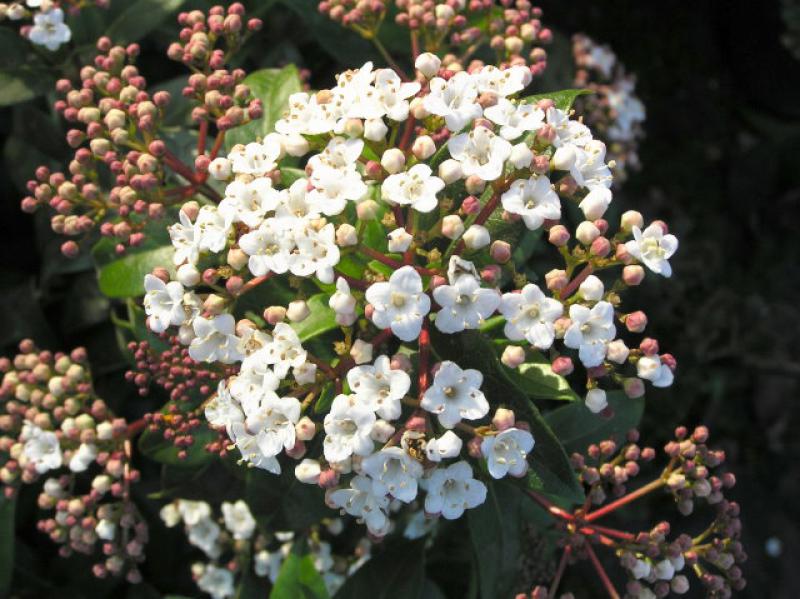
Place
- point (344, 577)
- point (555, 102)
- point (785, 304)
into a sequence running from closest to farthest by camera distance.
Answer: point (555, 102) < point (344, 577) < point (785, 304)

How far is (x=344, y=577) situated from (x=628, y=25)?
3054 mm

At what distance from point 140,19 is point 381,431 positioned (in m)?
1.58

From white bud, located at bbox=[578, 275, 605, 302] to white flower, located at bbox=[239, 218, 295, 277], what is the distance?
0.57m

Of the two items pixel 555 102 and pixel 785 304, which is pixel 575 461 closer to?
pixel 555 102

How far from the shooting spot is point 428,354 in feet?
5.87

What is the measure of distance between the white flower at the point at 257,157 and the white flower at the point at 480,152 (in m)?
0.38

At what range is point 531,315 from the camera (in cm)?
166

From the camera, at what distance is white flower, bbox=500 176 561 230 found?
5.57 ft

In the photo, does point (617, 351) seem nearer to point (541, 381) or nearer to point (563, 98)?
point (541, 381)

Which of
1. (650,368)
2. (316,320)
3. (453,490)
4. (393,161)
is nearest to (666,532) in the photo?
(650,368)

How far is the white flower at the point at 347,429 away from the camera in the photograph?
5.17 ft

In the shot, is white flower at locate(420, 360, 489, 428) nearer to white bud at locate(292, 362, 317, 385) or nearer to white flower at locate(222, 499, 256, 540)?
white bud at locate(292, 362, 317, 385)

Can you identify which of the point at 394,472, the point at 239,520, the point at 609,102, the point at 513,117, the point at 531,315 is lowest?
the point at 239,520

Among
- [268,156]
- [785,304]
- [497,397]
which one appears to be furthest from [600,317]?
[785,304]
